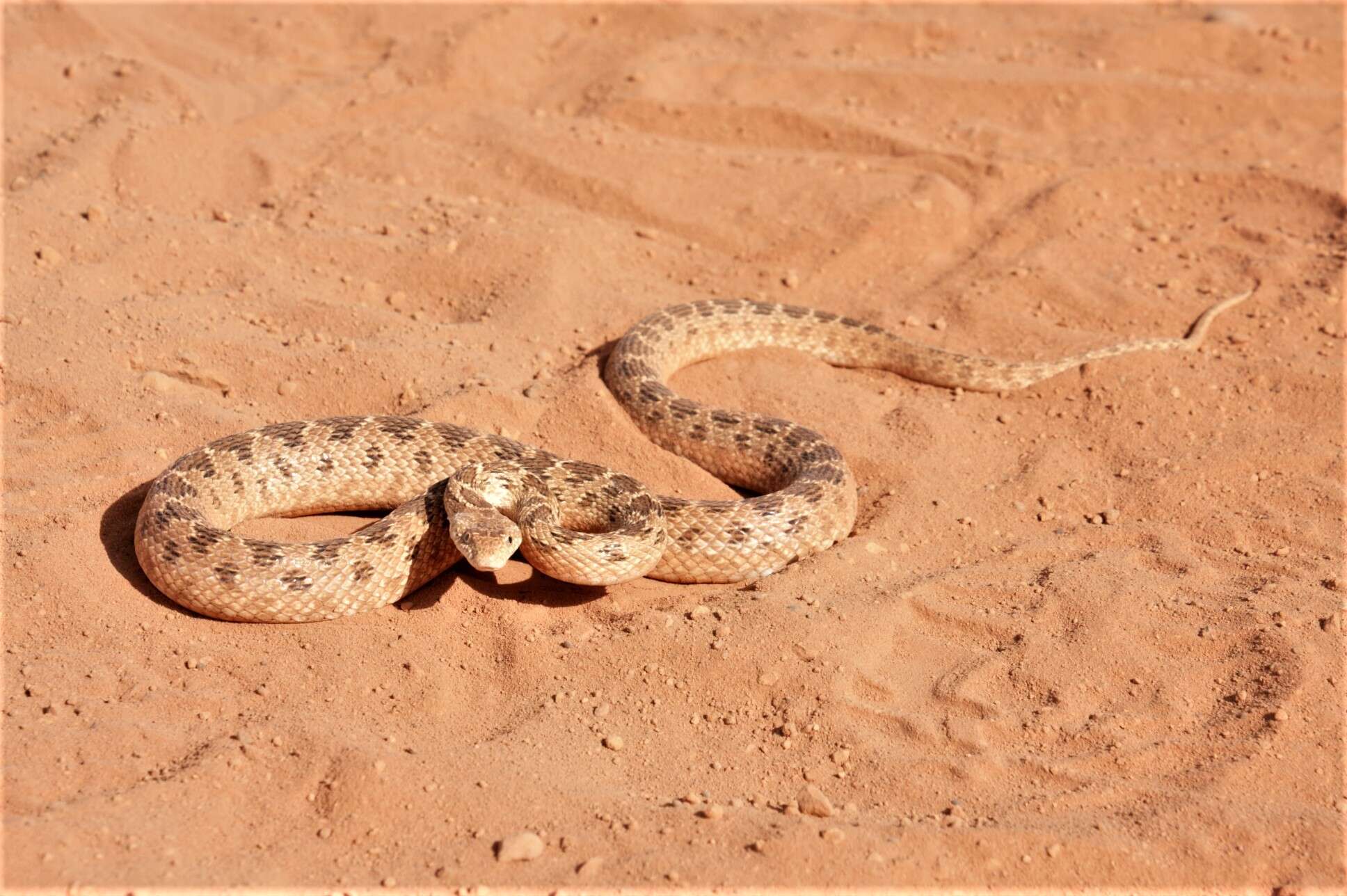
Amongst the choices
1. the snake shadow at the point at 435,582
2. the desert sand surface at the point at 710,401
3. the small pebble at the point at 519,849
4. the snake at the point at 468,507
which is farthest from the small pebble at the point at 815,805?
the snake shadow at the point at 435,582

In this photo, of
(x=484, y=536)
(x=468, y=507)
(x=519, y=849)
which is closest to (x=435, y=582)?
(x=468, y=507)

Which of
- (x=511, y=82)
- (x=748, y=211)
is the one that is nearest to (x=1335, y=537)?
(x=748, y=211)

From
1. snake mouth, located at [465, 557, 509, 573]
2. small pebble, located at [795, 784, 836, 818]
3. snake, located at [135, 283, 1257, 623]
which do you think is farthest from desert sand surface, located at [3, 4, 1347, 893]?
snake mouth, located at [465, 557, 509, 573]

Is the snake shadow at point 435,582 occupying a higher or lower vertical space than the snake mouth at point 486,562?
lower

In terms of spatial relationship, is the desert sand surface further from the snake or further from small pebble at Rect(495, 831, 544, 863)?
the snake

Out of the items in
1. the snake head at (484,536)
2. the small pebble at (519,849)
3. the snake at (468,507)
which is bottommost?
the small pebble at (519,849)

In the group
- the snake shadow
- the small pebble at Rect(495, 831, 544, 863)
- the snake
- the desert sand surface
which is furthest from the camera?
the snake shadow

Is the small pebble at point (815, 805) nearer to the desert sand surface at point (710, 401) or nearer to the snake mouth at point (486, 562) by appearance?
the desert sand surface at point (710, 401)

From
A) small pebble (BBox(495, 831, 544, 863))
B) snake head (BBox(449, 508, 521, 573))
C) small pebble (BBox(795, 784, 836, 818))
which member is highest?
snake head (BBox(449, 508, 521, 573))
